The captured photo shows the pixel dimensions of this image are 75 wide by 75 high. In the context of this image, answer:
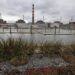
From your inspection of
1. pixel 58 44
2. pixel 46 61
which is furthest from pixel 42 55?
pixel 58 44

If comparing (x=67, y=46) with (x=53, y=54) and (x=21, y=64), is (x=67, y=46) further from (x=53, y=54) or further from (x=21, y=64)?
(x=21, y=64)

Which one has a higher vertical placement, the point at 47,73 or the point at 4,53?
the point at 4,53

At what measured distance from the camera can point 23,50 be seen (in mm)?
8906

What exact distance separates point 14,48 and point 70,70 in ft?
8.54

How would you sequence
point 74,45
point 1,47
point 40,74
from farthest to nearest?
point 74,45
point 1,47
point 40,74

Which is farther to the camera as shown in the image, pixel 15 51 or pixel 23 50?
pixel 23 50

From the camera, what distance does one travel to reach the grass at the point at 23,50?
27.9ft

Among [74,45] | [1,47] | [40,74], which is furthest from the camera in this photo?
[74,45]

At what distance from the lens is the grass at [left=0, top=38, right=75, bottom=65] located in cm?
851

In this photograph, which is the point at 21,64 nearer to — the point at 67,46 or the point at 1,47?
the point at 1,47

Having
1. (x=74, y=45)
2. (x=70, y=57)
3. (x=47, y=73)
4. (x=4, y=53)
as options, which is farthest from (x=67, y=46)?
(x=4, y=53)

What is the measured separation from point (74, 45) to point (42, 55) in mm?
1711

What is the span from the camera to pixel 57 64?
8344 mm

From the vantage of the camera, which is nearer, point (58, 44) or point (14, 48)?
point (14, 48)
